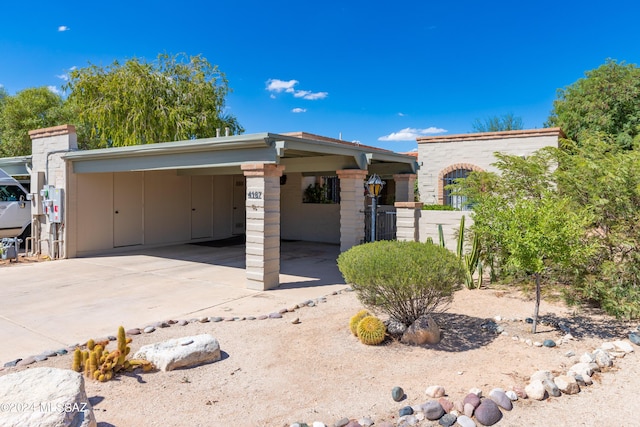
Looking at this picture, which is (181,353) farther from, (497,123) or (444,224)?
(497,123)

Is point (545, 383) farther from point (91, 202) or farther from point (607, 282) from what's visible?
point (91, 202)

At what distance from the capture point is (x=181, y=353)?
4.00 metres

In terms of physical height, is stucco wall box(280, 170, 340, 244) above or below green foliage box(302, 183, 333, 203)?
below

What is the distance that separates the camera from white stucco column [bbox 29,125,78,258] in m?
10.5

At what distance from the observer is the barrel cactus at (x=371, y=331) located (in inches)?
175

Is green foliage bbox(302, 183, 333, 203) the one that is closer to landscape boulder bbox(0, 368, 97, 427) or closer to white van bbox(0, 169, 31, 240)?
white van bbox(0, 169, 31, 240)

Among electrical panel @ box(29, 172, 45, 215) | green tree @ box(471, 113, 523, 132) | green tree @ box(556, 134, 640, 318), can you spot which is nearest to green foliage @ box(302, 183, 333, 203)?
electrical panel @ box(29, 172, 45, 215)

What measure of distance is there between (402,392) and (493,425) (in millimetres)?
709

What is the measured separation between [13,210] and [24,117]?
536 inches

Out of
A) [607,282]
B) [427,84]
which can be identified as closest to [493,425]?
[607,282]

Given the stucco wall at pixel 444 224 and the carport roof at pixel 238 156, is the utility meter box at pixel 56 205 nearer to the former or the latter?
the carport roof at pixel 238 156

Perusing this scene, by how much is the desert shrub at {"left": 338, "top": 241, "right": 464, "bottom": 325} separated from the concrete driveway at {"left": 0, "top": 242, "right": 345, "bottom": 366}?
2047 millimetres

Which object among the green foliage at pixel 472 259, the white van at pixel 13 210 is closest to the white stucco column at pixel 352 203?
the green foliage at pixel 472 259

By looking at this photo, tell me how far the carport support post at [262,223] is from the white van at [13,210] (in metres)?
9.05
